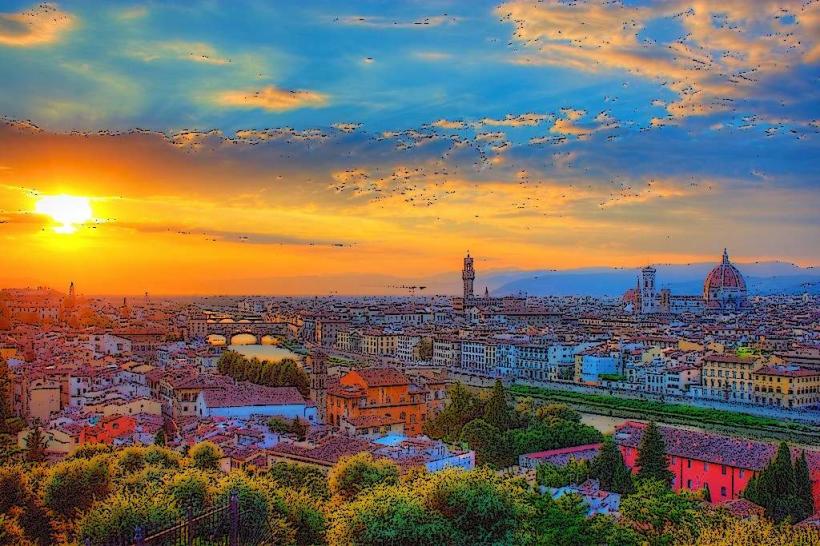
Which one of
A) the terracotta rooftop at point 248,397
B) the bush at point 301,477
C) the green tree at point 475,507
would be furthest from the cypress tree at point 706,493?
the terracotta rooftop at point 248,397

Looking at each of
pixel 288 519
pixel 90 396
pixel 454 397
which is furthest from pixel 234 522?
pixel 90 396

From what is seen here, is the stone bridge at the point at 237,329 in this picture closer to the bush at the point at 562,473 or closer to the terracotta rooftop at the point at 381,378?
the terracotta rooftop at the point at 381,378

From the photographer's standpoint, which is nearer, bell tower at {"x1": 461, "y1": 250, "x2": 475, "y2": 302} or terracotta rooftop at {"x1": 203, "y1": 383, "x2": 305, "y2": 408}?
terracotta rooftop at {"x1": 203, "y1": 383, "x2": 305, "y2": 408}

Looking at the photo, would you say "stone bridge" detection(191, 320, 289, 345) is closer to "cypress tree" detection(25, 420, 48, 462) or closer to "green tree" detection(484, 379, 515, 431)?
"green tree" detection(484, 379, 515, 431)

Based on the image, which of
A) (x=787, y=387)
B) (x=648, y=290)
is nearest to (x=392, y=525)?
(x=787, y=387)

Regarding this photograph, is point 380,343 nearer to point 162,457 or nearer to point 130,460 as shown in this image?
point 162,457

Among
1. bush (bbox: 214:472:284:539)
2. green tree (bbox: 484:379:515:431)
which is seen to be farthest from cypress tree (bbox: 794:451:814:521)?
bush (bbox: 214:472:284:539)
